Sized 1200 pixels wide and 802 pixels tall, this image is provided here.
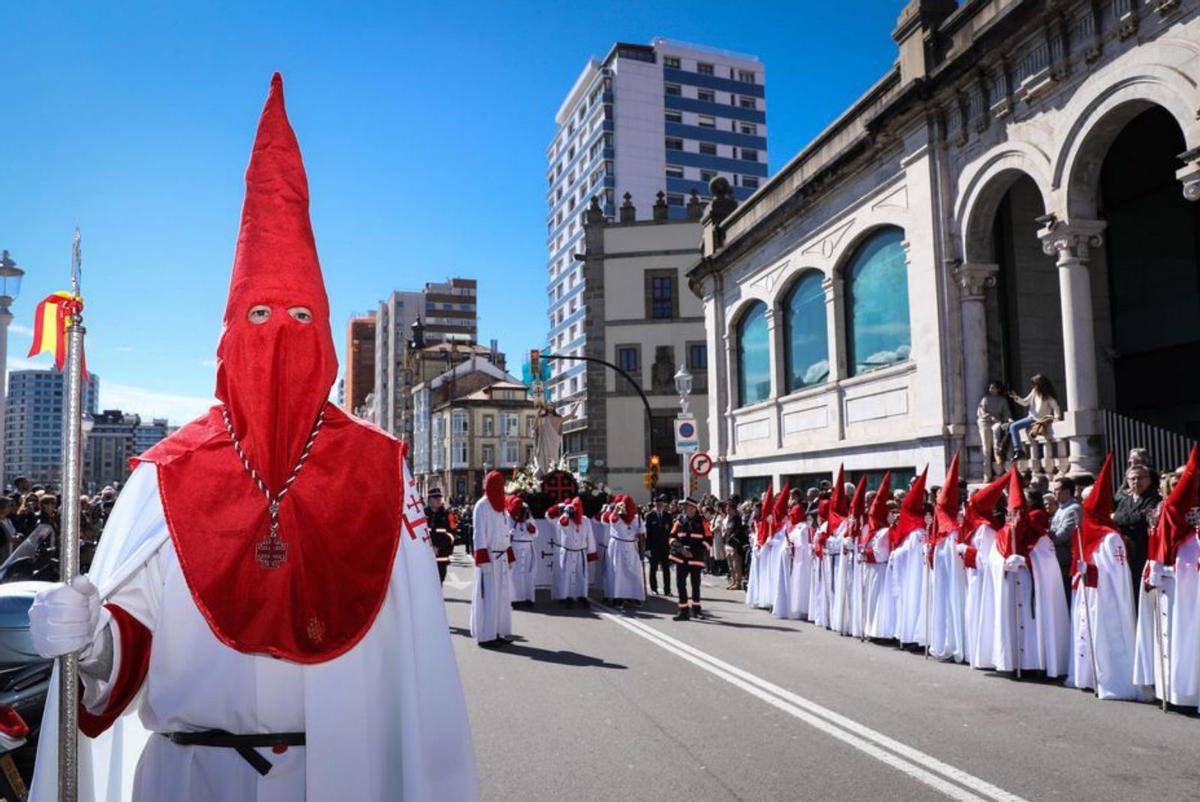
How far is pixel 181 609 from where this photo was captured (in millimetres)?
2664

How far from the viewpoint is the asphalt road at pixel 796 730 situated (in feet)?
18.3

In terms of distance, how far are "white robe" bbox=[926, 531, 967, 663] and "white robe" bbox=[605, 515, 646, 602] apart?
698 cm

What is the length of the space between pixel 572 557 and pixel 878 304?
9062 mm

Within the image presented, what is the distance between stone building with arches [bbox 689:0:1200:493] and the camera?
13.7m

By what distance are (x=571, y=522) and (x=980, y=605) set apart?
8.89m

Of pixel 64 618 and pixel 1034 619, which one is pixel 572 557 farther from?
pixel 64 618

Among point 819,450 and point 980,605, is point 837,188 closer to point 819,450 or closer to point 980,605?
point 819,450

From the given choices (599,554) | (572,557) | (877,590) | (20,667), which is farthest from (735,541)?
(20,667)

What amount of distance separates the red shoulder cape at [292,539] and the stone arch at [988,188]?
48.9 ft

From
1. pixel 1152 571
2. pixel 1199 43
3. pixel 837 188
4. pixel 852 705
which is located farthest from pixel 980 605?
pixel 837 188

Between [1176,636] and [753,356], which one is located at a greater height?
[753,356]

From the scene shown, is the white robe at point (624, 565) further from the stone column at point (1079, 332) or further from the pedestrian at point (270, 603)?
the pedestrian at point (270, 603)

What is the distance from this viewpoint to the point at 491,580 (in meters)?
11.8

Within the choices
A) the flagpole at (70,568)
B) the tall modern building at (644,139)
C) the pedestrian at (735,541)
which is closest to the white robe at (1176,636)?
the flagpole at (70,568)
